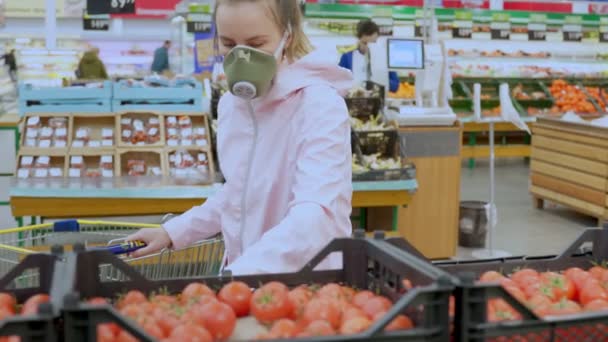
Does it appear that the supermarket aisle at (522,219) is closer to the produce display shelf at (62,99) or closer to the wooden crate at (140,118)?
the wooden crate at (140,118)

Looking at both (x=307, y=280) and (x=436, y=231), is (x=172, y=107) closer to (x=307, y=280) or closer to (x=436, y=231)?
(x=436, y=231)

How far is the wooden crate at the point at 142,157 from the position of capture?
532cm

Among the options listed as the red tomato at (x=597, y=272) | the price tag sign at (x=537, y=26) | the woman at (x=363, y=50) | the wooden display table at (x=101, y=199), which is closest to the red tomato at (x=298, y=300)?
the red tomato at (x=597, y=272)

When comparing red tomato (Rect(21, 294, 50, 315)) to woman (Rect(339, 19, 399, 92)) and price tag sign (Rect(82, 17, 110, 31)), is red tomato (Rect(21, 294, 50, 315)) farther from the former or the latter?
price tag sign (Rect(82, 17, 110, 31))

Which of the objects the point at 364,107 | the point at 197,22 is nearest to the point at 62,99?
the point at 364,107

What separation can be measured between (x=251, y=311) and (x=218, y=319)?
128 millimetres

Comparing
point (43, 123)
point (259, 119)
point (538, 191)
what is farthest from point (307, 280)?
point (538, 191)

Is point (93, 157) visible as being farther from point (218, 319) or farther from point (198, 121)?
point (218, 319)

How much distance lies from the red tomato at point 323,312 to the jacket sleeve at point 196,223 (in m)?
0.80

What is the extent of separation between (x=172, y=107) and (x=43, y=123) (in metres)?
0.95

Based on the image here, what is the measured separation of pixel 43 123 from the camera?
5.53m

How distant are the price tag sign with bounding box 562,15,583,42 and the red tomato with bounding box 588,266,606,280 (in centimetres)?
1276

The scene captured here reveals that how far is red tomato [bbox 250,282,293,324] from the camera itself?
1.28 metres

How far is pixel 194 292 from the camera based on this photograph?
136 centimetres
